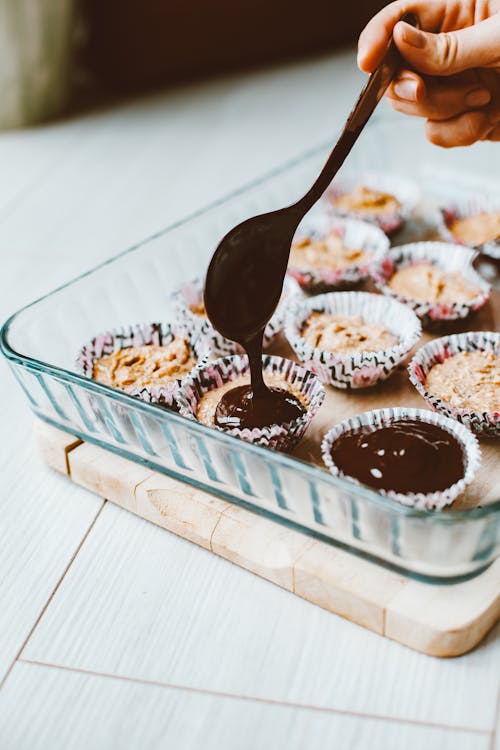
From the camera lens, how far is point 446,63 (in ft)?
4.23

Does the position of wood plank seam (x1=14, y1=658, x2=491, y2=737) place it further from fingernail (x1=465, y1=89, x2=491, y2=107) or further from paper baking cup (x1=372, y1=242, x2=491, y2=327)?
fingernail (x1=465, y1=89, x2=491, y2=107)

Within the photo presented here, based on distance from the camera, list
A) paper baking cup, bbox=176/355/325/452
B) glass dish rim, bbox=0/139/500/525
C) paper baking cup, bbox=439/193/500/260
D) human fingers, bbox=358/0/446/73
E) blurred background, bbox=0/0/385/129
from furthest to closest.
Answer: blurred background, bbox=0/0/385/129, paper baking cup, bbox=439/193/500/260, human fingers, bbox=358/0/446/73, paper baking cup, bbox=176/355/325/452, glass dish rim, bbox=0/139/500/525

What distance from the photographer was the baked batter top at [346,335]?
1.39 meters

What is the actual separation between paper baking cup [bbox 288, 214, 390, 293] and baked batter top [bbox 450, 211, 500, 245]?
0.18m

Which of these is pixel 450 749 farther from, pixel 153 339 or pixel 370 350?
pixel 153 339

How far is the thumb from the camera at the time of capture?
4.08 ft

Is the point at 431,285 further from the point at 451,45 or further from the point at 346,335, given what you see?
the point at 451,45

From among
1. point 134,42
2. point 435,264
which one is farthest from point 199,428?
point 134,42

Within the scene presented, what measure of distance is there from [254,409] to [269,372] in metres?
0.16

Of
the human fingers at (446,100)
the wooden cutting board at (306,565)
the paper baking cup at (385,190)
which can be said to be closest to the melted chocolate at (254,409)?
the wooden cutting board at (306,565)

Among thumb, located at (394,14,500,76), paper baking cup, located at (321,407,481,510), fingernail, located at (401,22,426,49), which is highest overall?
fingernail, located at (401,22,426,49)

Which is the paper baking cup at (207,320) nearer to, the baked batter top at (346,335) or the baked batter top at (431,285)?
the baked batter top at (346,335)

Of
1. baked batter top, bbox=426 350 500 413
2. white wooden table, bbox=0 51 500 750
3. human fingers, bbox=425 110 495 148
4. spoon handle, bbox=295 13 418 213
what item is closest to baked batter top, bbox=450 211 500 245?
human fingers, bbox=425 110 495 148

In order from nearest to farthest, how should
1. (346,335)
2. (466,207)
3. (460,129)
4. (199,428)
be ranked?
(199,428), (346,335), (460,129), (466,207)
